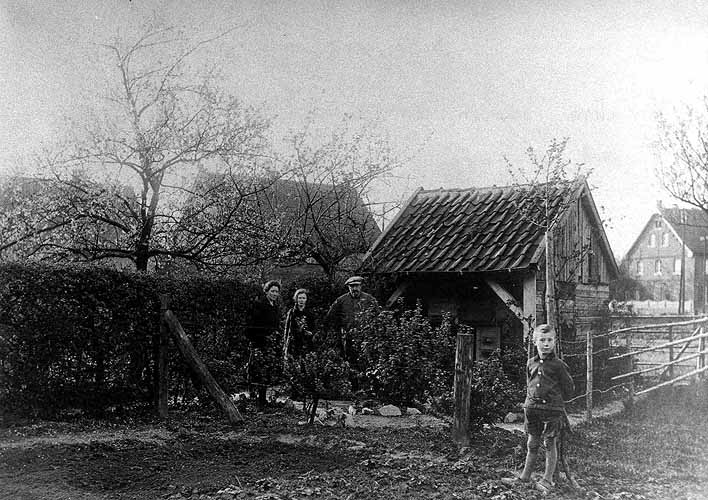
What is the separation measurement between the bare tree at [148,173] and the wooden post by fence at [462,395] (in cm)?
732

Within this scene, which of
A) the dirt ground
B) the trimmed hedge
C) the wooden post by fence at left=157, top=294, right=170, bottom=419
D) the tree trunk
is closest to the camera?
the dirt ground

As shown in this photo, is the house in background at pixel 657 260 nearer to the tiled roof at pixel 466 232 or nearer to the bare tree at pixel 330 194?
the bare tree at pixel 330 194

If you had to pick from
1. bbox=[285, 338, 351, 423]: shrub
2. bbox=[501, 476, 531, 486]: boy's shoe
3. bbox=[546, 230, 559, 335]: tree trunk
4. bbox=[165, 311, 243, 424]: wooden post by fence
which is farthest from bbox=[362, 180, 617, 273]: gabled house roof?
bbox=[501, 476, 531, 486]: boy's shoe

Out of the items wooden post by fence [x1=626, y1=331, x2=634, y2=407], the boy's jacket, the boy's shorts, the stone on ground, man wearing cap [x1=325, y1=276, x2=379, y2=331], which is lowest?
the stone on ground

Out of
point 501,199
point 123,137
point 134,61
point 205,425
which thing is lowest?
point 205,425

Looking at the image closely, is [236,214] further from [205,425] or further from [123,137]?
[205,425]

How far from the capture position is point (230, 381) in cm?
1007

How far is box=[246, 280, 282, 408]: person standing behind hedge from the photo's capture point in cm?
1012

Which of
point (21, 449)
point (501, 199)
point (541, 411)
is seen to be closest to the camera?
point (541, 411)

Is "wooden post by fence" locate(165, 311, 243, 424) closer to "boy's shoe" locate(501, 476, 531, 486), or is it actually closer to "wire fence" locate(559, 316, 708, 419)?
"boy's shoe" locate(501, 476, 531, 486)

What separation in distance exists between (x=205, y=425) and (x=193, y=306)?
76.6 inches

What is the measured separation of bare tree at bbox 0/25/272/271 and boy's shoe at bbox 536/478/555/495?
8.97 m

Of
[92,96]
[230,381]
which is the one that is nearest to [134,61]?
[92,96]

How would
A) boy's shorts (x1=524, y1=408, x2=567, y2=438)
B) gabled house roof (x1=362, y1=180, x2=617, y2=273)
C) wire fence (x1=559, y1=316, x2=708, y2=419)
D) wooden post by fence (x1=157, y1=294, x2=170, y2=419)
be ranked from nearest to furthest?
boy's shorts (x1=524, y1=408, x2=567, y2=438) < wooden post by fence (x1=157, y1=294, x2=170, y2=419) < wire fence (x1=559, y1=316, x2=708, y2=419) < gabled house roof (x1=362, y1=180, x2=617, y2=273)
